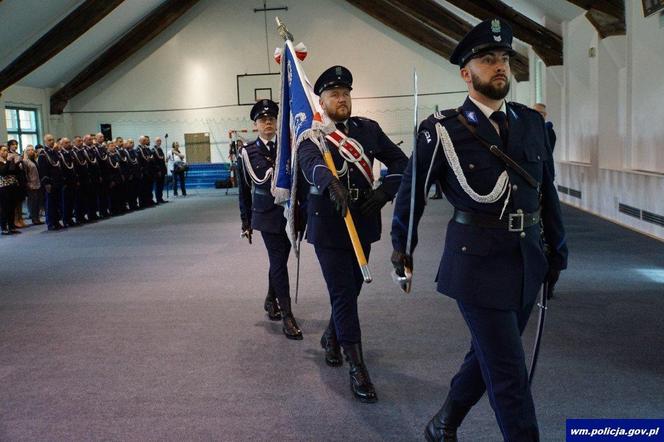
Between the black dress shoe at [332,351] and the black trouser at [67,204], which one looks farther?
the black trouser at [67,204]

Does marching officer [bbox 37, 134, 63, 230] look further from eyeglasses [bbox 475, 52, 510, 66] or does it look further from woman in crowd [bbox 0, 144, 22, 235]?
eyeglasses [bbox 475, 52, 510, 66]

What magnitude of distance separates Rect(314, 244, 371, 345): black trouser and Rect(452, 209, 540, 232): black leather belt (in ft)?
3.68

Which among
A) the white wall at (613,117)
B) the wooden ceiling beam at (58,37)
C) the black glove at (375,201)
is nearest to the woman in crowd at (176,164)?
the wooden ceiling beam at (58,37)

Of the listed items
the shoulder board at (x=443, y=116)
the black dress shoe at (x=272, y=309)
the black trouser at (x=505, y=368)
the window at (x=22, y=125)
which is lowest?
the black dress shoe at (x=272, y=309)

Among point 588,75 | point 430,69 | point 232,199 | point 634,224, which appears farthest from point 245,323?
point 430,69

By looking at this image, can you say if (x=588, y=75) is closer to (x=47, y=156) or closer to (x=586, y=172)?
(x=586, y=172)

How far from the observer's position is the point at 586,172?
1086 centimetres

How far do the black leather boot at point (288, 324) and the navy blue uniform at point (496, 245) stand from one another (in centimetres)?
199

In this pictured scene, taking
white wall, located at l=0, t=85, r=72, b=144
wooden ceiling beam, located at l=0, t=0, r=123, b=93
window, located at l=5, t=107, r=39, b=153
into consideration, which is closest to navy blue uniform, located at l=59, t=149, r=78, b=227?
wooden ceiling beam, located at l=0, t=0, r=123, b=93

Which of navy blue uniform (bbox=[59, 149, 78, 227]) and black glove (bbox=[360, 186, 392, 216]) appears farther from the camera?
navy blue uniform (bbox=[59, 149, 78, 227])

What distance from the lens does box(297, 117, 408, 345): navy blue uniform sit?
10.7 feet

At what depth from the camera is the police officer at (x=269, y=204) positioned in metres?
4.31

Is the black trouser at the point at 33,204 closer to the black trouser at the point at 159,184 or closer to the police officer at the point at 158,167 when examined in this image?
the police officer at the point at 158,167

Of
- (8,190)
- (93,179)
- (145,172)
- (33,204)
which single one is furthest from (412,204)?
(145,172)
